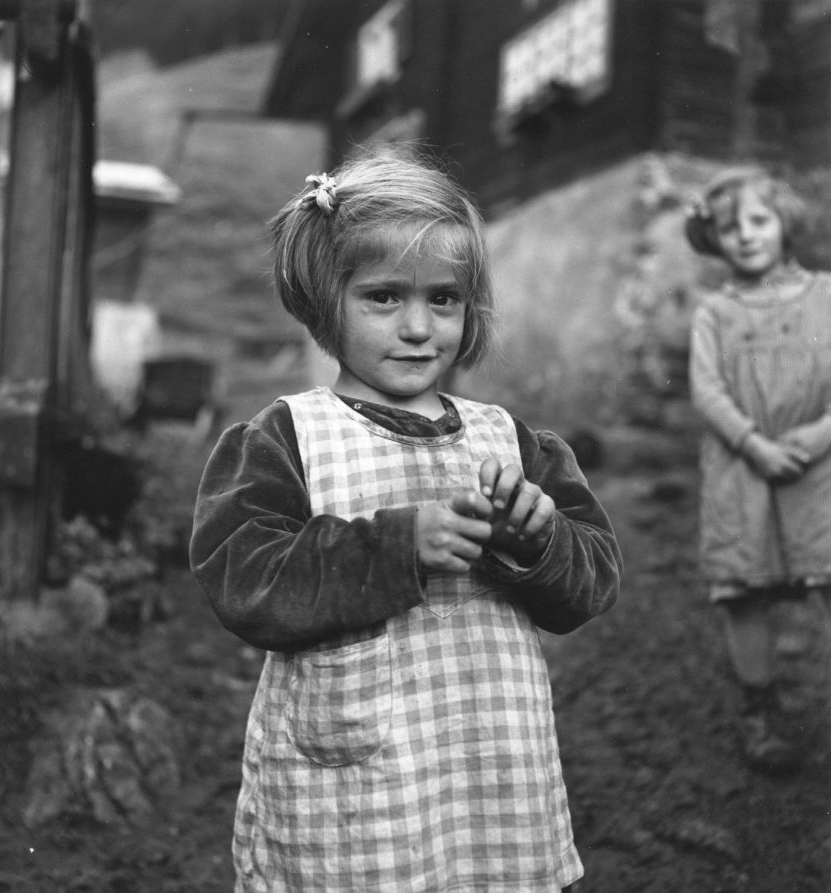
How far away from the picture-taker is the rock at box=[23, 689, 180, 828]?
9.76 ft

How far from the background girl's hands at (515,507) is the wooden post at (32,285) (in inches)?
95.5

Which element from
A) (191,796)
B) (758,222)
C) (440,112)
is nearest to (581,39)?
(440,112)

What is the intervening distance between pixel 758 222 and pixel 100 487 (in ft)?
9.20

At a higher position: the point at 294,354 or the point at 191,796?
the point at 294,354

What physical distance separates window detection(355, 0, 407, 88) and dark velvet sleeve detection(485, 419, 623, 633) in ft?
32.5

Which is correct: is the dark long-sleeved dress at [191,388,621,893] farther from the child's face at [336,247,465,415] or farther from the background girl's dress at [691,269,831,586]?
the background girl's dress at [691,269,831,586]

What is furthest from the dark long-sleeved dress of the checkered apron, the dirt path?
the dirt path

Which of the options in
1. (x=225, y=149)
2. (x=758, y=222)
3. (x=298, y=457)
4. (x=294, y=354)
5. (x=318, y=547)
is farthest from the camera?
(x=225, y=149)

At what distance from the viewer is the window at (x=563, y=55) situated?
726 cm

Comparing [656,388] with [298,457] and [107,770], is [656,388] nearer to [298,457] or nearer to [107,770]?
[107,770]

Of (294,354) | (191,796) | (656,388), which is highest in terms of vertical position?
(294,354)

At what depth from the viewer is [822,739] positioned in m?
3.24

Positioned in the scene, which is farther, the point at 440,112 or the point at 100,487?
the point at 440,112

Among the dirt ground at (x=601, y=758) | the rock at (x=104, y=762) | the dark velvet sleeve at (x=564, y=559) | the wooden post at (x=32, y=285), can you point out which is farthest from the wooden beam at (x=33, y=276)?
the dark velvet sleeve at (x=564, y=559)
